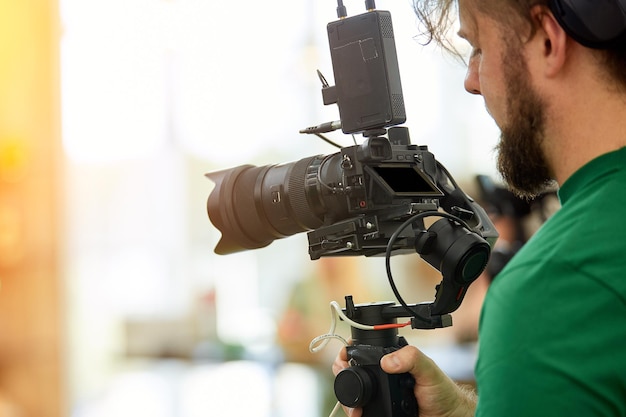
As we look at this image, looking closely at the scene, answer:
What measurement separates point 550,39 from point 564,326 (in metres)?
0.36

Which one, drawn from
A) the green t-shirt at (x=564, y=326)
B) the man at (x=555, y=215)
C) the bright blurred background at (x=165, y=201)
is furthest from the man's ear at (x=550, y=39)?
the bright blurred background at (x=165, y=201)

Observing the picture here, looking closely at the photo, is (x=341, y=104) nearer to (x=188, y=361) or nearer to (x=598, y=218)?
(x=598, y=218)

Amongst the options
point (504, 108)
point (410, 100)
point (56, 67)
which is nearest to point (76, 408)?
point (56, 67)

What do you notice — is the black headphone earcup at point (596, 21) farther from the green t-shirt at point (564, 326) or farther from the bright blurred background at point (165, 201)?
the bright blurred background at point (165, 201)

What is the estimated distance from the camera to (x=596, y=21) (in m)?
0.95

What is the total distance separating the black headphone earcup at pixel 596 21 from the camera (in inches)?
37.4

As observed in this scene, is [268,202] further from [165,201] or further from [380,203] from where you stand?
[165,201]

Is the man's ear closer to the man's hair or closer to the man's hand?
the man's hair

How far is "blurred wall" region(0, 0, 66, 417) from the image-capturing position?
150 inches

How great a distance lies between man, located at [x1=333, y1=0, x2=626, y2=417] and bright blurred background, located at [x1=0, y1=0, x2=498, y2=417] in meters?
2.57

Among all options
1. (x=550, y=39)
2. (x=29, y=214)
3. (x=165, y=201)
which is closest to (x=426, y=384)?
(x=550, y=39)

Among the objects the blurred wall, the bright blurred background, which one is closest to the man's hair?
the bright blurred background

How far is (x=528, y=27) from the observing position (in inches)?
40.8

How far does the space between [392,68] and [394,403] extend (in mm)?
500
